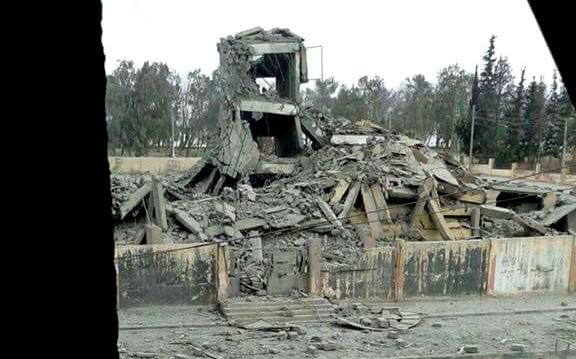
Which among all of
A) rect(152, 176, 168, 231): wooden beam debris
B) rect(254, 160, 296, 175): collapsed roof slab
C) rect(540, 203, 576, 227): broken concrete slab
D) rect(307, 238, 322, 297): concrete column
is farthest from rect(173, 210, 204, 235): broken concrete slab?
rect(540, 203, 576, 227): broken concrete slab

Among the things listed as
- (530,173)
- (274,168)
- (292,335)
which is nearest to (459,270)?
(292,335)

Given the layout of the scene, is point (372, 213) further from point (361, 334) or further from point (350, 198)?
point (361, 334)

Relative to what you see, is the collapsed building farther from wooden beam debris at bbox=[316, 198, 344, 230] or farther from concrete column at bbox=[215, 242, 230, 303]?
concrete column at bbox=[215, 242, 230, 303]

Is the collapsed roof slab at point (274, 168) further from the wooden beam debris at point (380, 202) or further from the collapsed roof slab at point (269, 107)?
the wooden beam debris at point (380, 202)

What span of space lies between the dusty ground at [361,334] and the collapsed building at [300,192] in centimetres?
205

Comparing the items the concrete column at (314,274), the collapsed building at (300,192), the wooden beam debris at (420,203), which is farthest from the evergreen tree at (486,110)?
the concrete column at (314,274)

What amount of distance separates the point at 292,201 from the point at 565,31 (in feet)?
55.1

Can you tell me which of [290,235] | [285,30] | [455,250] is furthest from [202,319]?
[285,30]

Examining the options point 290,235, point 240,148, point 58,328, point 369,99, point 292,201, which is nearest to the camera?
point 58,328

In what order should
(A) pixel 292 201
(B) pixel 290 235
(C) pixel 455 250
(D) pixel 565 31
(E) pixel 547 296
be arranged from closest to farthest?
(D) pixel 565 31, (C) pixel 455 250, (E) pixel 547 296, (B) pixel 290 235, (A) pixel 292 201

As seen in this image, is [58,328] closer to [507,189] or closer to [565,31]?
[565,31]

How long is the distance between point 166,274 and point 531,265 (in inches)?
382

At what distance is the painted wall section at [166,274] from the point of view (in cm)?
1180

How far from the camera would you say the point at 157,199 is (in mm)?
16281
